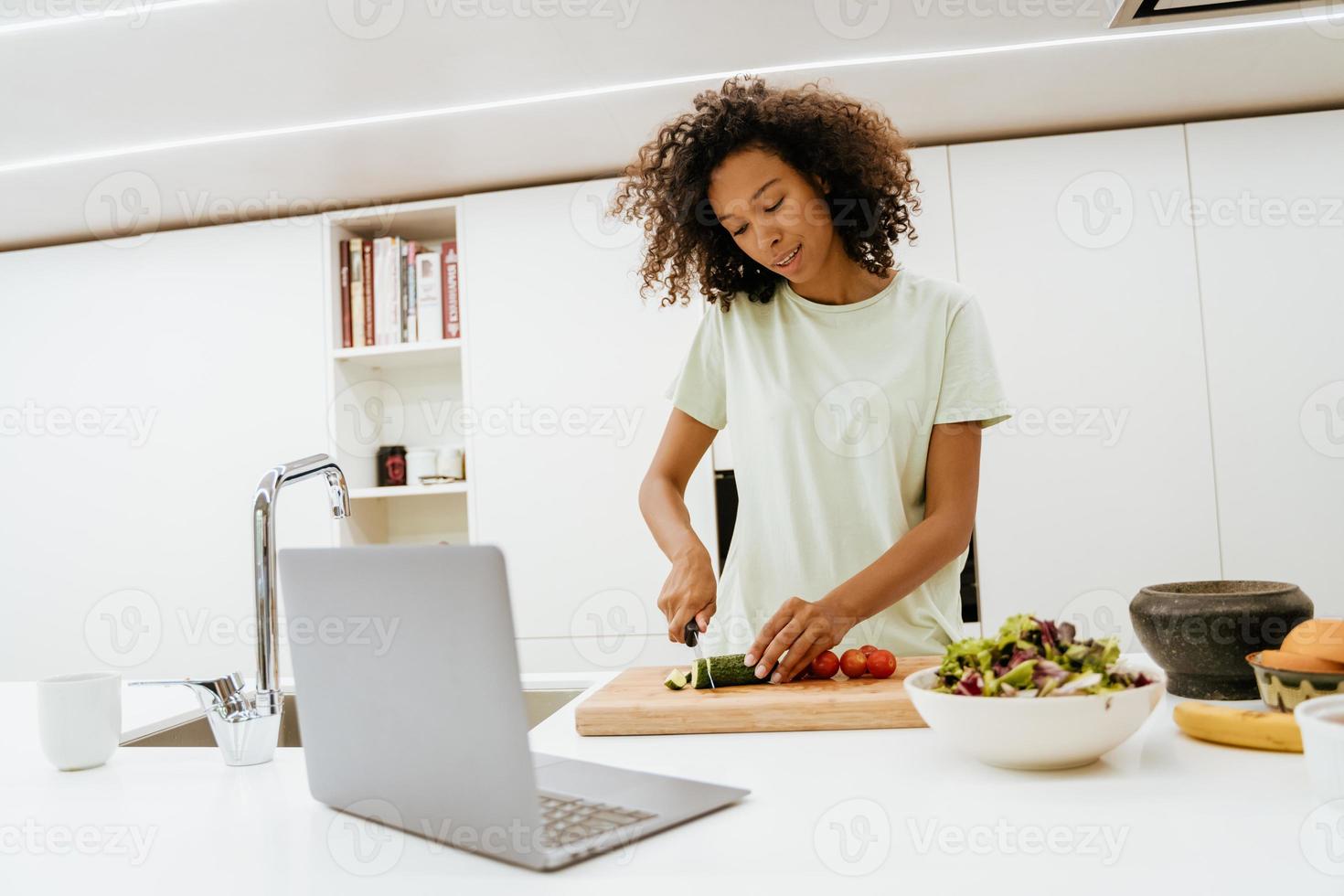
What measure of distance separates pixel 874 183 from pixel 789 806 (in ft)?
3.49

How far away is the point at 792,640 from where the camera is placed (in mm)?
1125

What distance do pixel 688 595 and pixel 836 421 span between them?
1.21ft

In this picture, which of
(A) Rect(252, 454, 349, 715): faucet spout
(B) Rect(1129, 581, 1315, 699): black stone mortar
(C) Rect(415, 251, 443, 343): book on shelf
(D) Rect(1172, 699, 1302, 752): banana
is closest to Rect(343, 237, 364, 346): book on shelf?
(C) Rect(415, 251, 443, 343): book on shelf

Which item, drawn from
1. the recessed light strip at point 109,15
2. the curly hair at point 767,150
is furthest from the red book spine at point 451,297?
the curly hair at point 767,150

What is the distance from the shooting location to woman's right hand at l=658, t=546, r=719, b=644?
1.27 m

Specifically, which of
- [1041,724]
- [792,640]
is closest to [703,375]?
[792,640]

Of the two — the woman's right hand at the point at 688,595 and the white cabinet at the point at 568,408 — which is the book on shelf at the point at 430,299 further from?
the woman's right hand at the point at 688,595

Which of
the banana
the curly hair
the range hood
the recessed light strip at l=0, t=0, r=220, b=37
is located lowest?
the banana

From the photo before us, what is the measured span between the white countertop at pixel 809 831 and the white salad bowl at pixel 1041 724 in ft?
0.07

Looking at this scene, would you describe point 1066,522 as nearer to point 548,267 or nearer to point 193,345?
A: point 548,267

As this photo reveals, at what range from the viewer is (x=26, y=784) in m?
1.03

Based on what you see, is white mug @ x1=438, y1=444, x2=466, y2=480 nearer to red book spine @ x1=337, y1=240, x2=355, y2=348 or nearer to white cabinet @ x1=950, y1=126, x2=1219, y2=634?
red book spine @ x1=337, y1=240, x2=355, y2=348

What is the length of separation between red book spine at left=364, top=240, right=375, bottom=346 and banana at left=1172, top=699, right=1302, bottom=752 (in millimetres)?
2527

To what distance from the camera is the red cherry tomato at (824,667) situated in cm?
115
